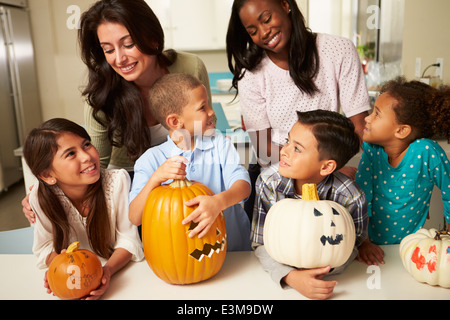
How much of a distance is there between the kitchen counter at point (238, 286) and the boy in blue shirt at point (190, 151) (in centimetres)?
14

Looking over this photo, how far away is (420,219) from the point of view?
1101 millimetres

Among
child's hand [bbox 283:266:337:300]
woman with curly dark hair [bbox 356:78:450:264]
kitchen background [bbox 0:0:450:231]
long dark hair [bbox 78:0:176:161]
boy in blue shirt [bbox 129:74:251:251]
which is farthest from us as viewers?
kitchen background [bbox 0:0:450:231]

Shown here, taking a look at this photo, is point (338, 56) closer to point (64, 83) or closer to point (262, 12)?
point (262, 12)

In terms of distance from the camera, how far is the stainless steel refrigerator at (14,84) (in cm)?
363

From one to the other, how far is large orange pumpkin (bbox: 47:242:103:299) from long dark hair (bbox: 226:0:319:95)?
0.77 meters

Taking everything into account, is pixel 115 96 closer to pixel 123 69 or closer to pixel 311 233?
pixel 123 69

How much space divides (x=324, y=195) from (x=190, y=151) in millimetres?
347

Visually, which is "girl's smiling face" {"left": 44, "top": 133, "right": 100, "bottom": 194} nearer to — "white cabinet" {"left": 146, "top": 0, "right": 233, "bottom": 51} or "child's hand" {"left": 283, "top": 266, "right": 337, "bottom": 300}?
"child's hand" {"left": 283, "top": 266, "right": 337, "bottom": 300}

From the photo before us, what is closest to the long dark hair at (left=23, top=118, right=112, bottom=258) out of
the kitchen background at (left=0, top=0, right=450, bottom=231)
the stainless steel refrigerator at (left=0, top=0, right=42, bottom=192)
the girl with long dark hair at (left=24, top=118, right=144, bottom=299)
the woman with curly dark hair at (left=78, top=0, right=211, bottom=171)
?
the girl with long dark hair at (left=24, top=118, right=144, bottom=299)

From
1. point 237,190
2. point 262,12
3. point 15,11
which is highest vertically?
point 15,11

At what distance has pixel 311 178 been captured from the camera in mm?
927

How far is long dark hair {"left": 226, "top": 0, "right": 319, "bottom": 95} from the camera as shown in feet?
3.86

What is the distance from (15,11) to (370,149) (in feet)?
12.4
